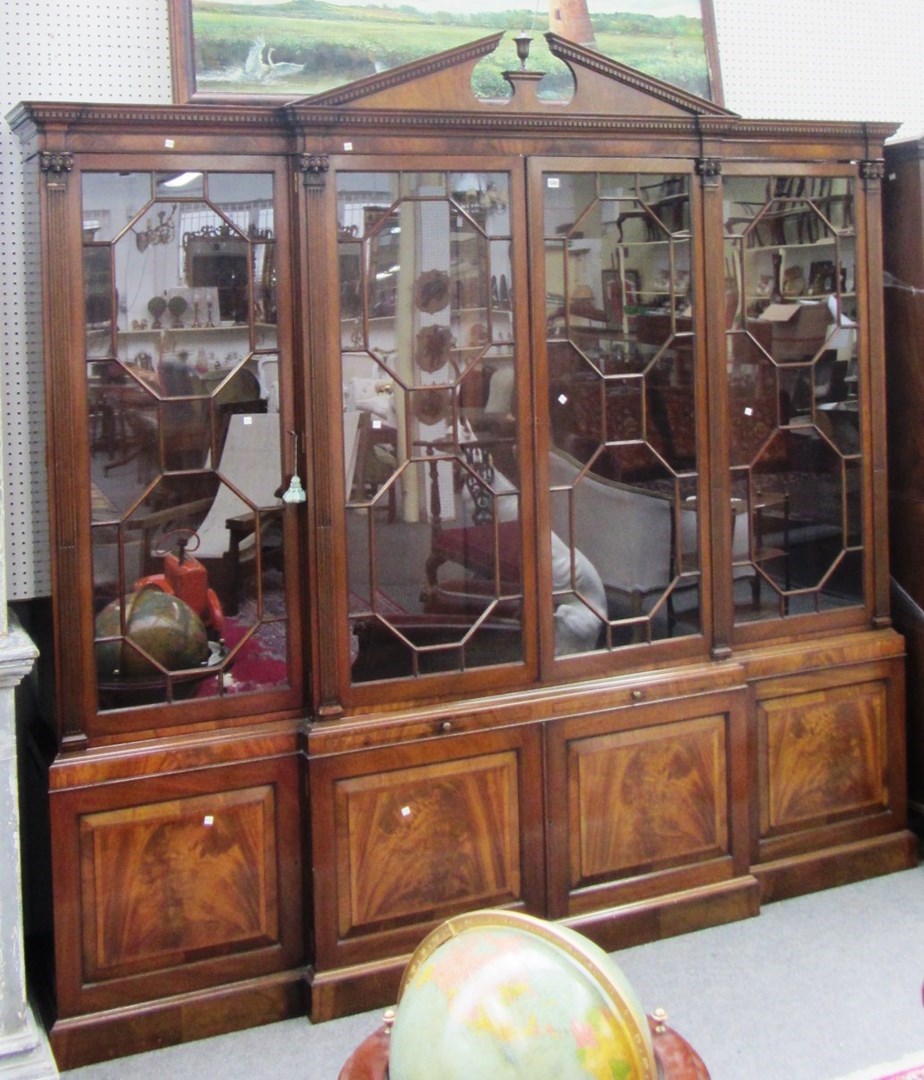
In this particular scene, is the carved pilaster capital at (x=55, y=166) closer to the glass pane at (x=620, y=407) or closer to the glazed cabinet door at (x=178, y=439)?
the glazed cabinet door at (x=178, y=439)

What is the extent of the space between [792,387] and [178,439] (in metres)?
1.74

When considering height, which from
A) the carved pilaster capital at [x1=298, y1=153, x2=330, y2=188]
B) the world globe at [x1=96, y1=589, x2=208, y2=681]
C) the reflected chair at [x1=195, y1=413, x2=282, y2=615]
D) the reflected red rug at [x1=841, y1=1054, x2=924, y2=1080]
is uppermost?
the carved pilaster capital at [x1=298, y1=153, x2=330, y2=188]

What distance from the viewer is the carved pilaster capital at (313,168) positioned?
3.13 m

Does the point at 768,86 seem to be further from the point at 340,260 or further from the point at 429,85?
the point at 340,260

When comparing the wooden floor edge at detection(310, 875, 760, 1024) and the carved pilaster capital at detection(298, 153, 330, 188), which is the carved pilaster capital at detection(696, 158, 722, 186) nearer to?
the carved pilaster capital at detection(298, 153, 330, 188)

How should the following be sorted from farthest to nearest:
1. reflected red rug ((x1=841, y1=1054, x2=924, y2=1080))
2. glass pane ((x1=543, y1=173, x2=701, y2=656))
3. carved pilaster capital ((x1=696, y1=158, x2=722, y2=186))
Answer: carved pilaster capital ((x1=696, y1=158, x2=722, y2=186)), glass pane ((x1=543, y1=173, x2=701, y2=656)), reflected red rug ((x1=841, y1=1054, x2=924, y2=1080))

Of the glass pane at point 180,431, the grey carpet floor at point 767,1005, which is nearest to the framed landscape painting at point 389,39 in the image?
the glass pane at point 180,431

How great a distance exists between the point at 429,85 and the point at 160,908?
2105 mm

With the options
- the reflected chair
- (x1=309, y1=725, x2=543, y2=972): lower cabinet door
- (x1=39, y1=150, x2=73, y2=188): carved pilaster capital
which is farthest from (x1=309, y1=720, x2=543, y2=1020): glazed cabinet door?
(x1=39, y1=150, x2=73, y2=188): carved pilaster capital

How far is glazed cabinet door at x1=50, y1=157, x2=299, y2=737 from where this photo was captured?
120 inches

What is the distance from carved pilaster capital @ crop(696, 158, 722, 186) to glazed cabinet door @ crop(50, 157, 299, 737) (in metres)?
1.15

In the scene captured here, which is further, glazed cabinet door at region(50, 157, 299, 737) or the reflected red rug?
glazed cabinet door at region(50, 157, 299, 737)

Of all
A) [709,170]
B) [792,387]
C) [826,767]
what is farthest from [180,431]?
[826,767]

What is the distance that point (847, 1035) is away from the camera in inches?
124
